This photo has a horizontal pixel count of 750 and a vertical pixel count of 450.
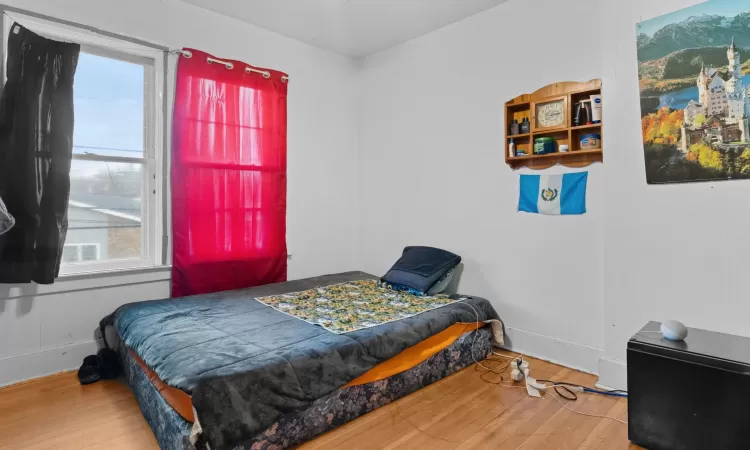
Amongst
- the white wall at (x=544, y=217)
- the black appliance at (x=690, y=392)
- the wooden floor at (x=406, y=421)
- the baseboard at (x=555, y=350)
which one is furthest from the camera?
the baseboard at (x=555, y=350)

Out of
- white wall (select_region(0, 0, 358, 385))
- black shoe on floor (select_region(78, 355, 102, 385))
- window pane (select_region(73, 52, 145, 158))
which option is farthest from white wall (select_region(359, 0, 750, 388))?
black shoe on floor (select_region(78, 355, 102, 385))

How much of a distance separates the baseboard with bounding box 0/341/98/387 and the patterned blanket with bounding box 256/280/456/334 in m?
1.19

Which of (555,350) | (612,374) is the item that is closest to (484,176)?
(555,350)

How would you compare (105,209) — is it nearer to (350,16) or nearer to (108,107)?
(108,107)

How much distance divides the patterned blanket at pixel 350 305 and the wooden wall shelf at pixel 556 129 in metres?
1.22

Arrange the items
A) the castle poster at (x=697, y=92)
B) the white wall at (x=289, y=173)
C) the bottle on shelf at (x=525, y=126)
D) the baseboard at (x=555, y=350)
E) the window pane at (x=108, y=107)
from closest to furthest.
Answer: the castle poster at (x=697, y=92) < the white wall at (x=289, y=173) < the baseboard at (x=555, y=350) < the window pane at (x=108, y=107) < the bottle on shelf at (x=525, y=126)

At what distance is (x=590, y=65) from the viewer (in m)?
2.65

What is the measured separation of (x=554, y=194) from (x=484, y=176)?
0.59 m

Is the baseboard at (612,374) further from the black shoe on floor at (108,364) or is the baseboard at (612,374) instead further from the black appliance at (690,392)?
the black shoe on floor at (108,364)

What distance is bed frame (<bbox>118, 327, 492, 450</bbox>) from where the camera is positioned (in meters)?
1.71

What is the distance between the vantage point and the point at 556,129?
277 centimetres

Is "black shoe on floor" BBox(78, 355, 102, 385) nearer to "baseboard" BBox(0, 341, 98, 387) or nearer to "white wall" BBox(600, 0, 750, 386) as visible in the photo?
"baseboard" BBox(0, 341, 98, 387)

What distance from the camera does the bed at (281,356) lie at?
1.64m

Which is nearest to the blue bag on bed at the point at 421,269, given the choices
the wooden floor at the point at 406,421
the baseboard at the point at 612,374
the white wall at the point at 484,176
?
the white wall at the point at 484,176
